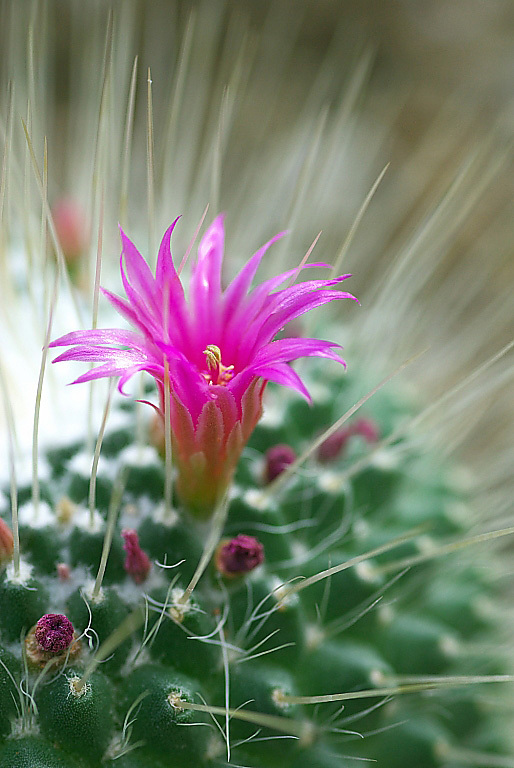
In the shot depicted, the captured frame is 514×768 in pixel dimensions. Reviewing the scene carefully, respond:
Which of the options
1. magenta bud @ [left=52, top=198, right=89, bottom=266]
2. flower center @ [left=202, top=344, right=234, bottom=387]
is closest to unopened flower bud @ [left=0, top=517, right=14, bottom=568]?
flower center @ [left=202, top=344, right=234, bottom=387]

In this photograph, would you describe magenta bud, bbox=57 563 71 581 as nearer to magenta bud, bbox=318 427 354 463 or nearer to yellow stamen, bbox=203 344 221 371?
yellow stamen, bbox=203 344 221 371

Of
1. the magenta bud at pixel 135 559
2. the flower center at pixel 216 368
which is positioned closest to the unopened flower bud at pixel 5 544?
the magenta bud at pixel 135 559

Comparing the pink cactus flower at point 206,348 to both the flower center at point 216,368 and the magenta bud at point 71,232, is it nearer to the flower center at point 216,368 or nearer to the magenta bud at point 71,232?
the flower center at point 216,368

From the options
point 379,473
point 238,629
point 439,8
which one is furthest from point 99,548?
point 439,8

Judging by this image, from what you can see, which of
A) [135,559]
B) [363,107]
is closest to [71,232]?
[135,559]

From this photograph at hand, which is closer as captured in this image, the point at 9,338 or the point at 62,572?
the point at 62,572

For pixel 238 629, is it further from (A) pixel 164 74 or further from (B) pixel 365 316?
(A) pixel 164 74
